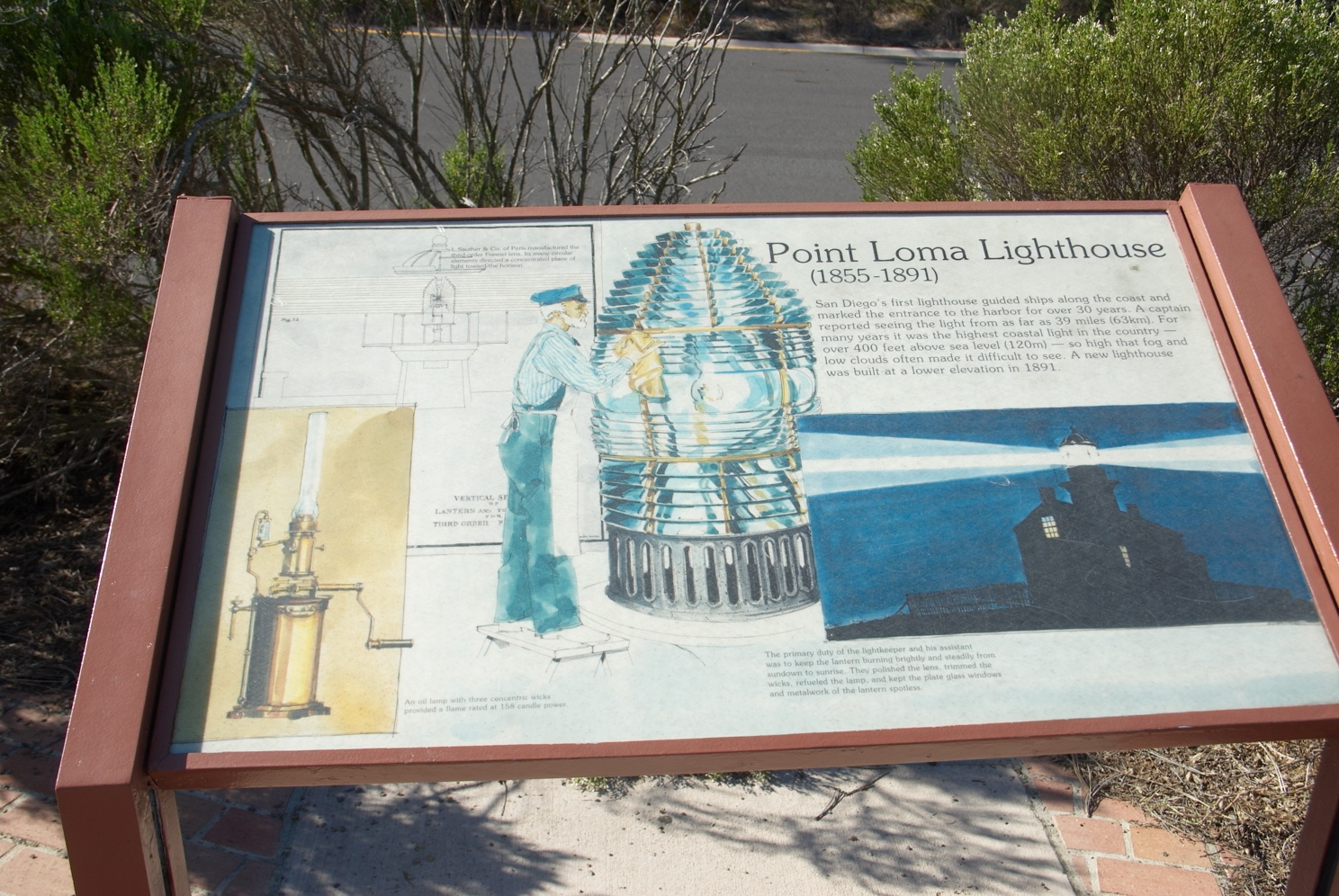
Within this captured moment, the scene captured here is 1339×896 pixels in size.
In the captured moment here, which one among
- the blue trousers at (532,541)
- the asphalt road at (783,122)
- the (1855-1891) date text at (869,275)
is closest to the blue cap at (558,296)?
the blue trousers at (532,541)

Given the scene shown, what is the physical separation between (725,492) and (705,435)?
0.46 ft

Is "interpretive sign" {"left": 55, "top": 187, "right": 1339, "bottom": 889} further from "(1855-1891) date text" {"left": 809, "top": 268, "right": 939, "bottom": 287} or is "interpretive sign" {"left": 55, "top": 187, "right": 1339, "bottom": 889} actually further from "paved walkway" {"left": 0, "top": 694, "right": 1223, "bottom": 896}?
"paved walkway" {"left": 0, "top": 694, "right": 1223, "bottom": 896}

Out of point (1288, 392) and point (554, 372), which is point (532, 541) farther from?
point (1288, 392)

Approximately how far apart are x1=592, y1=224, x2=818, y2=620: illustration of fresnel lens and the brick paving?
175 centimetres

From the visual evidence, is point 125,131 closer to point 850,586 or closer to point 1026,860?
point 850,586

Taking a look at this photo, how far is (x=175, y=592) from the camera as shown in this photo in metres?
1.98

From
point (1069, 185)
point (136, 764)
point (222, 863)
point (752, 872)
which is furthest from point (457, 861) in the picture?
point (1069, 185)

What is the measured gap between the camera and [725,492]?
2160 millimetres

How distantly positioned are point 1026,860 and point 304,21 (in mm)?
4855

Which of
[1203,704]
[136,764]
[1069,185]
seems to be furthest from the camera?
[1069,185]

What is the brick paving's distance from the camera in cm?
303

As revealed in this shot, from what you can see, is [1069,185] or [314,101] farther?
[314,101]

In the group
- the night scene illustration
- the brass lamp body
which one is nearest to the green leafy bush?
the night scene illustration

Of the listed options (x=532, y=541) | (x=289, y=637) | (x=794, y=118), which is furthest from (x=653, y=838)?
(x=794, y=118)
